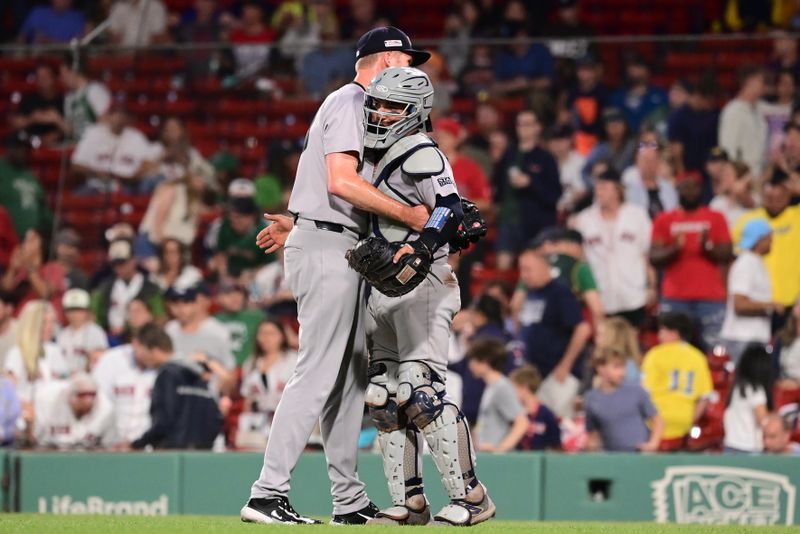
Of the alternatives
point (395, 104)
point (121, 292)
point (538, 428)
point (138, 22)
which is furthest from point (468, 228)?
point (138, 22)

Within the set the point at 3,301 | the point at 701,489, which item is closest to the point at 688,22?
the point at 701,489

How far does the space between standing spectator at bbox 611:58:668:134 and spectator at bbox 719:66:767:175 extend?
491 mm

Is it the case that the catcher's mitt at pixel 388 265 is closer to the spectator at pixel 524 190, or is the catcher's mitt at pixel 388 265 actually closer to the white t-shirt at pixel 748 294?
the white t-shirt at pixel 748 294

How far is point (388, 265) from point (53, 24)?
9966 mm

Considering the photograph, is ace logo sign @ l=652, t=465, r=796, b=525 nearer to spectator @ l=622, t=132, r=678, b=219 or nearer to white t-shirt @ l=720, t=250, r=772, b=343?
white t-shirt @ l=720, t=250, r=772, b=343

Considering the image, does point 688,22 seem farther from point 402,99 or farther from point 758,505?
point 402,99

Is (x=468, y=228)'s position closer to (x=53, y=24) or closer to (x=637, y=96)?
(x=637, y=96)

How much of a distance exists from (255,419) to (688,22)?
21.4 ft

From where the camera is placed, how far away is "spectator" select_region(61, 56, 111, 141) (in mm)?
10195

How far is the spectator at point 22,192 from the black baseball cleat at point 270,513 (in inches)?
195

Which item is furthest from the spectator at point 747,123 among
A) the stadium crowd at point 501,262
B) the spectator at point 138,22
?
the spectator at point 138,22

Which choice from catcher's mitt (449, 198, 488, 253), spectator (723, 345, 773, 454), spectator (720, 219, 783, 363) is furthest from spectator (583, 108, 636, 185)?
catcher's mitt (449, 198, 488, 253)

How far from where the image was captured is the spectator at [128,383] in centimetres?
951

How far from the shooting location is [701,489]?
28.5ft
